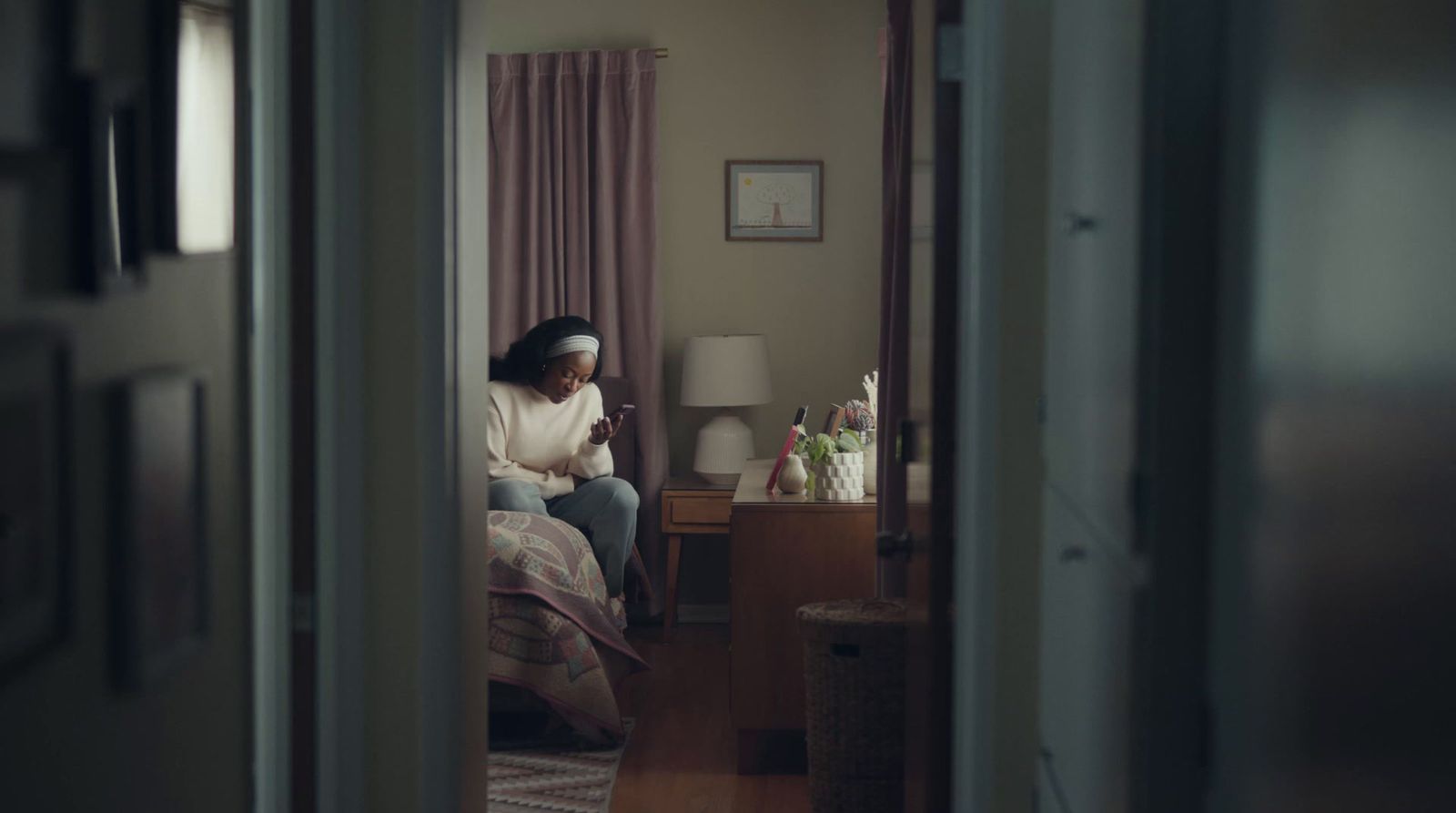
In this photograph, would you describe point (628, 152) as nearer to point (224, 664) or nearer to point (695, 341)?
point (695, 341)

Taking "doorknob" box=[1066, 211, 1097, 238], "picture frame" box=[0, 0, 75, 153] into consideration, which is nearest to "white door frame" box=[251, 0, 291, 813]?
"picture frame" box=[0, 0, 75, 153]

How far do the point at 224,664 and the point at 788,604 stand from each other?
2.08m

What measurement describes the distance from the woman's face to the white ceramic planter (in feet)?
4.28

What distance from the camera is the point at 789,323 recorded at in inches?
203

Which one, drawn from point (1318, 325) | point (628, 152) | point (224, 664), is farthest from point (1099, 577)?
point (628, 152)

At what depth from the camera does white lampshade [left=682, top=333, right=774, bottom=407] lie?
4859 mm

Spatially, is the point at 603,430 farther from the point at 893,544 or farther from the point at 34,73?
the point at 34,73

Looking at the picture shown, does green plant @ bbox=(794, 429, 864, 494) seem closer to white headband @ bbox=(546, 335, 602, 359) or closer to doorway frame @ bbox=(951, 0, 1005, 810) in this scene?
white headband @ bbox=(546, 335, 602, 359)

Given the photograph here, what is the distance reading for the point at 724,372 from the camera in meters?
4.86

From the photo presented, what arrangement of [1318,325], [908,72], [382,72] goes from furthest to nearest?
[908,72] → [382,72] → [1318,325]

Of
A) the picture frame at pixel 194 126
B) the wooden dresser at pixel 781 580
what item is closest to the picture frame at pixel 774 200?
the wooden dresser at pixel 781 580

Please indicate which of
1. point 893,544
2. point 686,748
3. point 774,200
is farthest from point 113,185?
point 774,200

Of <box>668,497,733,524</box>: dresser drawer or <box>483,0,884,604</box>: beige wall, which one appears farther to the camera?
<box>483,0,884,604</box>: beige wall

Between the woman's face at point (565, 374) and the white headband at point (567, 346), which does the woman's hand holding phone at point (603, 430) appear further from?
the white headband at point (567, 346)
